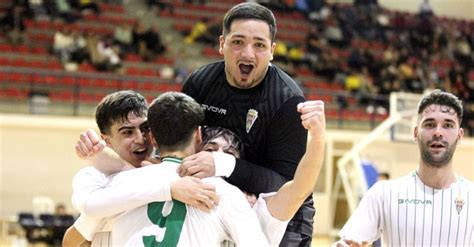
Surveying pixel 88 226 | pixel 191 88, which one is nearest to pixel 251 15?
pixel 191 88

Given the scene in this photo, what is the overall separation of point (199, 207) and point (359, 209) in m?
1.49

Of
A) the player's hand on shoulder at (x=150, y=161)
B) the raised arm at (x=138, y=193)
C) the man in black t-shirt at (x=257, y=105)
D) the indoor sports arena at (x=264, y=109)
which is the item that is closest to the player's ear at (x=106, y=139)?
the indoor sports arena at (x=264, y=109)

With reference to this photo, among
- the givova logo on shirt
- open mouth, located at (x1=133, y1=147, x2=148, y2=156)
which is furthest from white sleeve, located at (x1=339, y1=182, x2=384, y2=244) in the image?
open mouth, located at (x1=133, y1=147, x2=148, y2=156)

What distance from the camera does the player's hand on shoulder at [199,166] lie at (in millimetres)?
3051

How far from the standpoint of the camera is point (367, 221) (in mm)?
4188

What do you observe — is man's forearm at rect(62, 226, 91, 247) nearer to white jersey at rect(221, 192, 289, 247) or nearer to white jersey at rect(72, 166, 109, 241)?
white jersey at rect(72, 166, 109, 241)

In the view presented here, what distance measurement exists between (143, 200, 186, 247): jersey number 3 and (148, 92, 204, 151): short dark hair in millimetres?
226

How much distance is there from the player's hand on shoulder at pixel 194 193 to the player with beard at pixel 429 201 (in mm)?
1335

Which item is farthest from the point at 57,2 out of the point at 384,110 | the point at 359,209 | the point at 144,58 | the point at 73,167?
the point at 359,209

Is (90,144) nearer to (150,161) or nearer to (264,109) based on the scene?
(150,161)

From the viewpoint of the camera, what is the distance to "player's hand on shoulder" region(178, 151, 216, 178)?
3.05 meters

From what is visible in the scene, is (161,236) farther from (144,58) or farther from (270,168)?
(144,58)

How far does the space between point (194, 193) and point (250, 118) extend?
0.78m

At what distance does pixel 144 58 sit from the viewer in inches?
742
